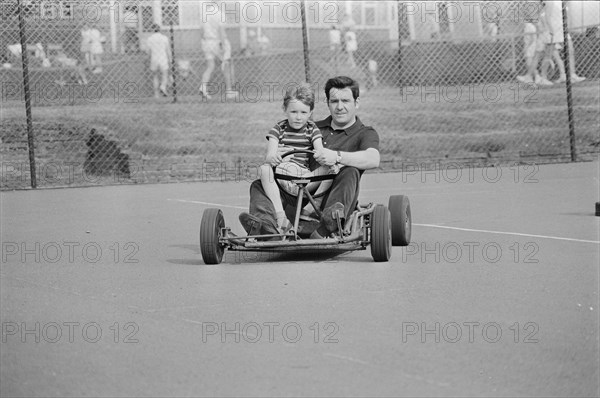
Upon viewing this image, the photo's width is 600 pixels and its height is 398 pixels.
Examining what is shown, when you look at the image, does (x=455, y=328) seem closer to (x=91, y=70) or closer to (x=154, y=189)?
(x=154, y=189)

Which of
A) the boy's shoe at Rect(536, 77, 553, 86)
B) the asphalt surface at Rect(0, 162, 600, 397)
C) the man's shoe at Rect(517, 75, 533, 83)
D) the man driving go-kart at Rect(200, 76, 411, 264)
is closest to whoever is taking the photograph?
the asphalt surface at Rect(0, 162, 600, 397)

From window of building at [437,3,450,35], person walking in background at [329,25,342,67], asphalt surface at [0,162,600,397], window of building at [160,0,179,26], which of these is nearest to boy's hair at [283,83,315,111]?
asphalt surface at [0,162,600,397]

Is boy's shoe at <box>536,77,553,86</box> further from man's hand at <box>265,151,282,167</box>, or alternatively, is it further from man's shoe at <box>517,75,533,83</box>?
man's hand at <box>265,151,282,167</box>

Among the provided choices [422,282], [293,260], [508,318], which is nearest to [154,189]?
[293,260]

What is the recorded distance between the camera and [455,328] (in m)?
5.90

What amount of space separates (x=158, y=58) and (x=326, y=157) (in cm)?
1278

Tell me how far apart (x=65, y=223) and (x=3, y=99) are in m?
8.39

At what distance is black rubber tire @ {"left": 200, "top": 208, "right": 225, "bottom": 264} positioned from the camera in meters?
8.12

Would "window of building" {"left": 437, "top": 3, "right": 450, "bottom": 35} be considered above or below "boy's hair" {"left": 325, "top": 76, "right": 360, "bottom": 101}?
Result: above

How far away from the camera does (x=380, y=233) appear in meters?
7.95

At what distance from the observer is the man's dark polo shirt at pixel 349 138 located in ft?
28.6

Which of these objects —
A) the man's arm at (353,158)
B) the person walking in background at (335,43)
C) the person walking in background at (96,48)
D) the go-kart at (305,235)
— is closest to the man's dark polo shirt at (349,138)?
the man's arm at (353,158)

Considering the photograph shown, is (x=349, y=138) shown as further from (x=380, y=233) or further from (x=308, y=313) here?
(x=308, y=313)

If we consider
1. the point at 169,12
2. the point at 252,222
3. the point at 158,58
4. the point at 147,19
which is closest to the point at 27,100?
the point at 158,58
